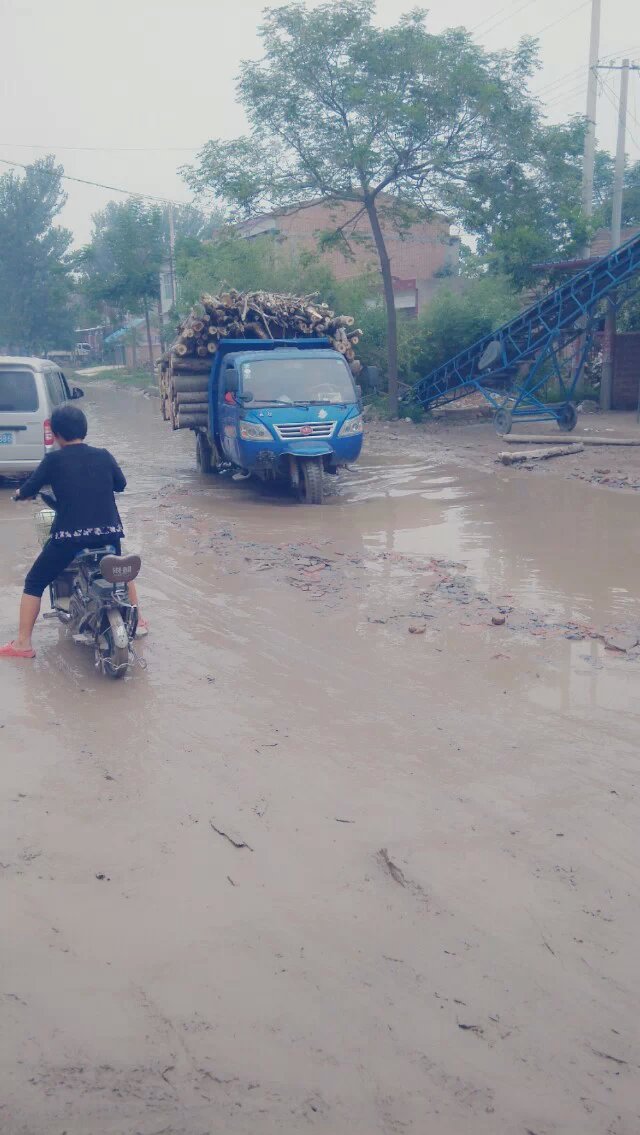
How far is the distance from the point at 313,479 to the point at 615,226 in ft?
52.7

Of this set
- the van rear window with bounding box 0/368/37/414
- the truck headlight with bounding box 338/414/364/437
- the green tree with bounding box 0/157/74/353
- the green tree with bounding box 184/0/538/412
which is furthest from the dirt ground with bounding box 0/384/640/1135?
the green tree with bounding box 0/157/74/353

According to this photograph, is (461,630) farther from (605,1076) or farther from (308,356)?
(308,356)

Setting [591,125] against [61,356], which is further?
[61,356]

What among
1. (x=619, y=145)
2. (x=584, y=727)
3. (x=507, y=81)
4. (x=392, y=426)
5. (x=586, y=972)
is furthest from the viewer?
(x=619, y=145)

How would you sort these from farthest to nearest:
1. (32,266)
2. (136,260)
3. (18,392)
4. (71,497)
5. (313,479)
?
1. (32,266)
2. (136,260)
3. (18,392)
4. (313,479)
5. (71,497)

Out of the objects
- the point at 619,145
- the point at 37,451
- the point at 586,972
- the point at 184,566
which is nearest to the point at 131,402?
the point at 619,145

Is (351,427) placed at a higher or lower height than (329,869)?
higher

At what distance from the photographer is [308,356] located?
516 inches

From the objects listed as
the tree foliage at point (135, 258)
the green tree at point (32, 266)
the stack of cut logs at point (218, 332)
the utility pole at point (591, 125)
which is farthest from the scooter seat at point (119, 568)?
the green tree at point (32, 266)

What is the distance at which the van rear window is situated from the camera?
1277cm

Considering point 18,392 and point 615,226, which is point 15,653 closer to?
point 18,392

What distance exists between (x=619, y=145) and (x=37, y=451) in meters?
19.8

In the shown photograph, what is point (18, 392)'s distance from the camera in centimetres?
1284

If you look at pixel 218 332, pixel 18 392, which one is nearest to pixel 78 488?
pixel 18 392
